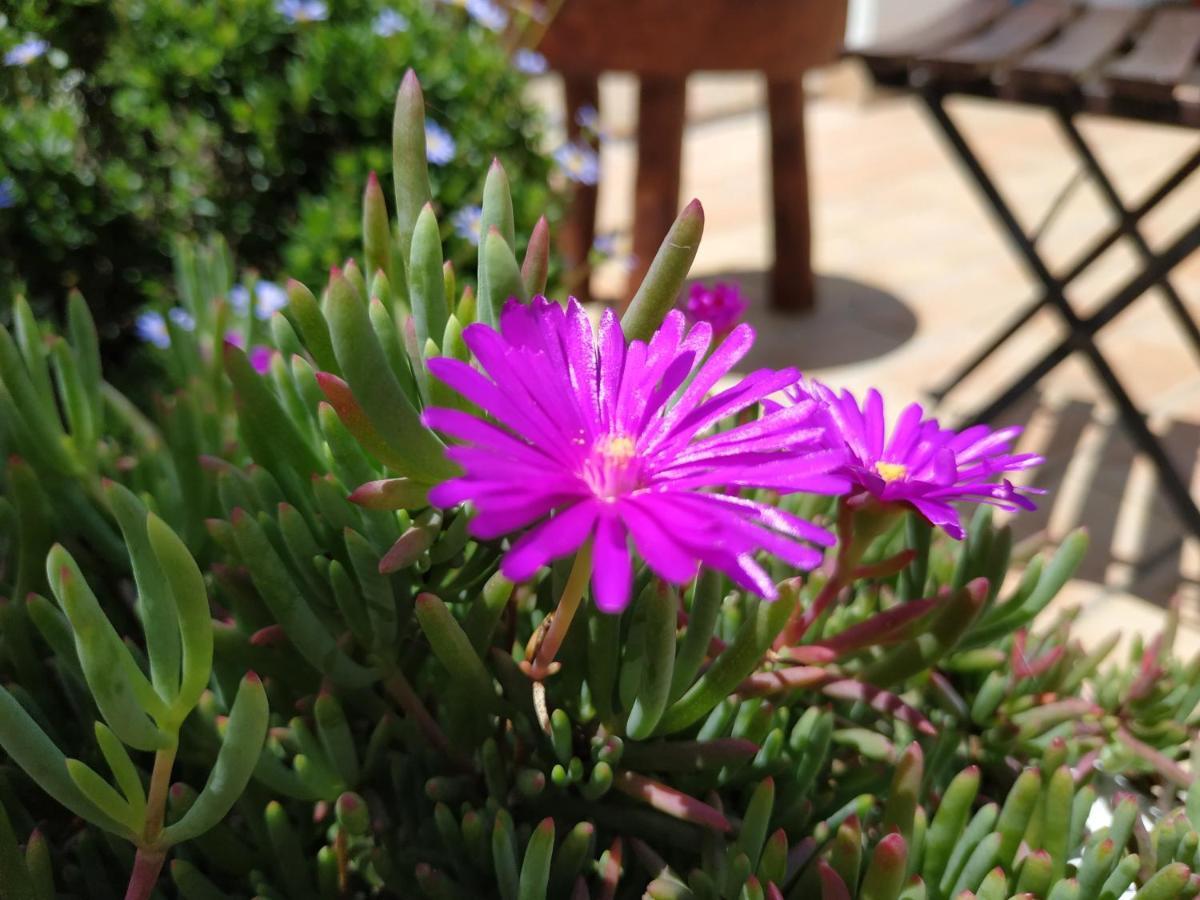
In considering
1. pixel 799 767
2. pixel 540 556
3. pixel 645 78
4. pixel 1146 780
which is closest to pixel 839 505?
pixel 799 767

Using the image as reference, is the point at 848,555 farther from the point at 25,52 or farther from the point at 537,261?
the point at 25,52

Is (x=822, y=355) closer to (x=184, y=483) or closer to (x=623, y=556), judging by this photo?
(x=184, y=483)

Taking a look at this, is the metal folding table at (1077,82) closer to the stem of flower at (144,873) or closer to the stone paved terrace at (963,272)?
the stone paved terrace at (963,272)

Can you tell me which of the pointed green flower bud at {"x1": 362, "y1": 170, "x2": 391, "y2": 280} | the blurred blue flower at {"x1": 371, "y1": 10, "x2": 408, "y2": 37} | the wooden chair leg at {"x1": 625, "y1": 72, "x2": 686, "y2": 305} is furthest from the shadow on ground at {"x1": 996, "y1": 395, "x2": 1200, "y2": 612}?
the pointed green flower bud at {"x1": 362, "y1": 170, "x2": 391, "y2": 280}

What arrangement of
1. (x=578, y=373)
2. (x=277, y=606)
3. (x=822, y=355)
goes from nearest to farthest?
(x=578, y=373) < (x=277, y=606) < (x=822, y=355)

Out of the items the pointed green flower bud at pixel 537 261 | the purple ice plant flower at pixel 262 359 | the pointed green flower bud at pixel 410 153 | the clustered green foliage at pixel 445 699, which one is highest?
the purple ice plant flower at pixel 262 359

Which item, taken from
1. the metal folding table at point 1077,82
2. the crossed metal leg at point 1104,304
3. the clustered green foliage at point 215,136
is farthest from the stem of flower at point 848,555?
the crossed metal leg at point 1104,304
